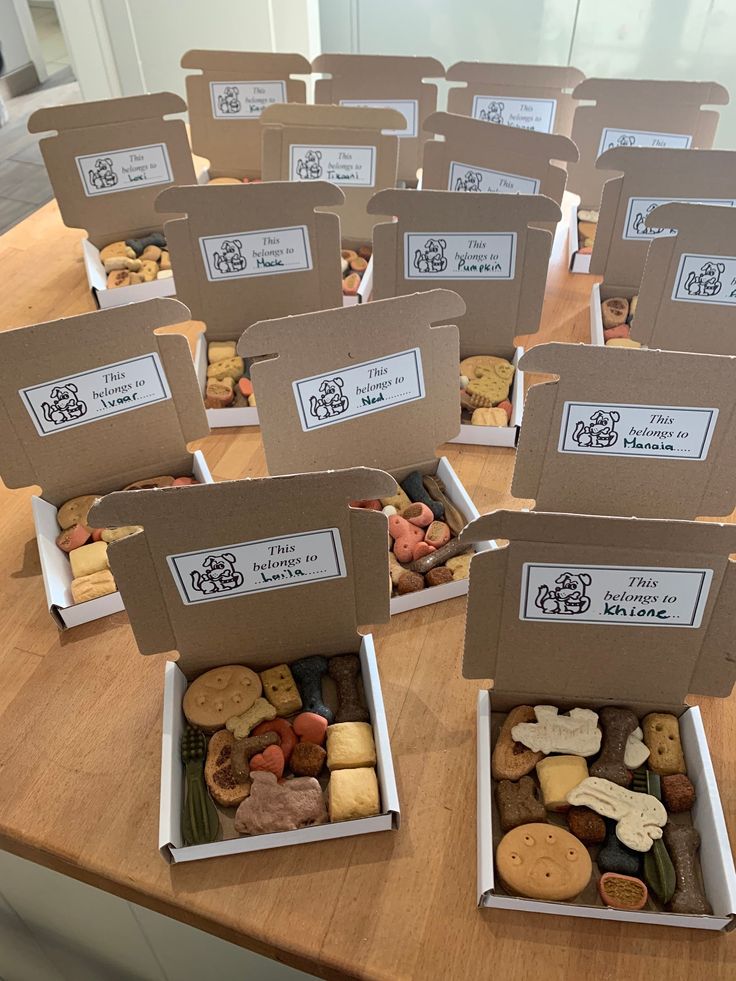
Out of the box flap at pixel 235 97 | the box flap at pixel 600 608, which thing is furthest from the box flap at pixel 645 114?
the box flap at pixel 600 608

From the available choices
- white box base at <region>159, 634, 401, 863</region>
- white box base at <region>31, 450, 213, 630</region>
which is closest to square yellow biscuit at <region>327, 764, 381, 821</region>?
white box base at <region>159, 634, 401, 863</region>

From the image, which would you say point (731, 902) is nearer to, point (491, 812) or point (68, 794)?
point (491, 812)

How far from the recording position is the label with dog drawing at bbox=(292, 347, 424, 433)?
104 cm

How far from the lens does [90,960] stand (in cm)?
112

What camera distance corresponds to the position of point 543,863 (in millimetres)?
720

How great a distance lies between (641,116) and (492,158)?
42 centimetres

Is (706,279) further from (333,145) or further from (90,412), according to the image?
(90,412)

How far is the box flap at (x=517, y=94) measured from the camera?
67.4 inches

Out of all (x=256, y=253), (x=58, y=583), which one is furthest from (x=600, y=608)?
(x=256, y=253)

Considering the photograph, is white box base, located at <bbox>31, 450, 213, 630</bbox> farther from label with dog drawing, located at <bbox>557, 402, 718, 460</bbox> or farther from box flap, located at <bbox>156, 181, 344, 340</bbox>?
label with dog drawing, located at <bbox>557, 402, 718, 460</bbox>

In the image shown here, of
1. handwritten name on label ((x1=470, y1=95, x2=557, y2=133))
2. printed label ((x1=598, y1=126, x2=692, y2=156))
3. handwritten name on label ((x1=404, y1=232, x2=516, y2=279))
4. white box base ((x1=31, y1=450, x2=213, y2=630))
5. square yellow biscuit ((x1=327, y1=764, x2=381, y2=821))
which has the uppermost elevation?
handwritten name on label ((x1=470, y1=95, x2=557, y2=133))

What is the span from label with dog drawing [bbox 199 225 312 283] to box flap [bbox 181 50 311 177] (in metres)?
0.68

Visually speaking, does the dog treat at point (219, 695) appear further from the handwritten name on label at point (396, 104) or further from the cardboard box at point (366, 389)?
the handwritten name on label at point (396, 104)

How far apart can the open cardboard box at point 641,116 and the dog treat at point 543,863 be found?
1224 millimetres
